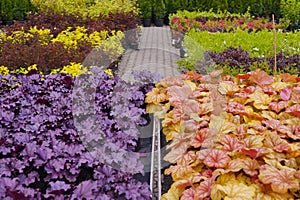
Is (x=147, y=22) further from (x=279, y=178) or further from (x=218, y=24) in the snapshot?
(x=279, y=178)

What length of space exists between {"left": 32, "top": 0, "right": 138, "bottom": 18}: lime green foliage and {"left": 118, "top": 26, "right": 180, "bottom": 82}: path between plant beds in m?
0.98

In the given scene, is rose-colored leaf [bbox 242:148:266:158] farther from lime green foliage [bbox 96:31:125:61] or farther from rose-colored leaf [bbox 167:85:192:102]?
lime green foliage [bbox 96:31:125:61]

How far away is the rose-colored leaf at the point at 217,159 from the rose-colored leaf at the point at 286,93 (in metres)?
1.02

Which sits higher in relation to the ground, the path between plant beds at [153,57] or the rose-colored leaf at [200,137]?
the rose-colored leaf at [200,137]

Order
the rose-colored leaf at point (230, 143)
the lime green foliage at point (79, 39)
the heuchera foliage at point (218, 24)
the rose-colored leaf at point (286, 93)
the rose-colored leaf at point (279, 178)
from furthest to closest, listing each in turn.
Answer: the heuchera foliage at point (218, 24)
the lime green foliage at point (79, 39)
the rose-colored leaf at point (286, 93)
the rose-colored leaf at point (230, 143)
the rose-colored leaf at point (279, 178)

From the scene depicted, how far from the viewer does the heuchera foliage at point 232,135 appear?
2.02m

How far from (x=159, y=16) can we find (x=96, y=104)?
9038mm

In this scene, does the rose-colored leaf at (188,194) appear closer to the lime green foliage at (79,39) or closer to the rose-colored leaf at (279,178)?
the rose-colored leaf at (279,178)

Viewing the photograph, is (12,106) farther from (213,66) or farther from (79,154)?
(213,66)

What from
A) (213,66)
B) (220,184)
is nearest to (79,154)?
(220,184)

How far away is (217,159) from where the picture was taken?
224 centimetres

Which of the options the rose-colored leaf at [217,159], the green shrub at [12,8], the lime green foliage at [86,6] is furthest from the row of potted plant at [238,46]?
the green shrub at [12,8]

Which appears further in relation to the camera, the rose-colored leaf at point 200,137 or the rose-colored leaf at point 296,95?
the rose-colored leaf at point 296,95

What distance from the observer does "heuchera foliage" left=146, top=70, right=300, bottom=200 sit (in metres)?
2.02
